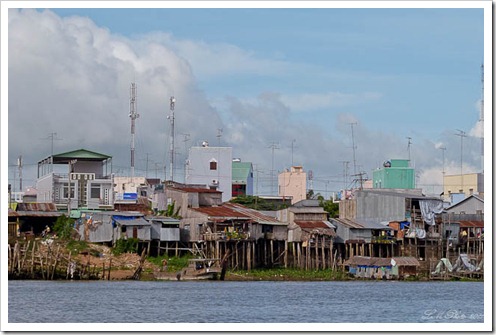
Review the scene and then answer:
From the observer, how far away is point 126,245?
57.9 m

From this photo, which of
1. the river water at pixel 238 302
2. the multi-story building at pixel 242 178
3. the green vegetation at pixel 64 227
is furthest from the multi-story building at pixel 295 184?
the river water at pixel 238 302

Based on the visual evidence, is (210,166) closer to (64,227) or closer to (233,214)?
(233,214)

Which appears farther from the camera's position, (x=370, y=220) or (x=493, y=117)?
(x=370, y=220)

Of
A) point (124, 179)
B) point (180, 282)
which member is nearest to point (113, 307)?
point (180, 282)

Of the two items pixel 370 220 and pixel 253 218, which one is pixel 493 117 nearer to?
pixel 253 218

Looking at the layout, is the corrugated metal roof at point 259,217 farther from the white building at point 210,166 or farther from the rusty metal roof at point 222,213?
the white building at point 210,166

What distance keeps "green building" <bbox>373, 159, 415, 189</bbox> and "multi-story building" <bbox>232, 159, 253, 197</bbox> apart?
1236 centimetres

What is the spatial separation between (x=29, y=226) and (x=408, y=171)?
31.0m

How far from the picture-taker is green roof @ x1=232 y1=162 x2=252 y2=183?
89625mm

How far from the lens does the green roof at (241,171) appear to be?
89.6 metres

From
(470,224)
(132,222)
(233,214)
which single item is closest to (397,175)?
(470,224)

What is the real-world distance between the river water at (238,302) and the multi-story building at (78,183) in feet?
62.2

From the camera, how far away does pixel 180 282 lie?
51656 millimetres

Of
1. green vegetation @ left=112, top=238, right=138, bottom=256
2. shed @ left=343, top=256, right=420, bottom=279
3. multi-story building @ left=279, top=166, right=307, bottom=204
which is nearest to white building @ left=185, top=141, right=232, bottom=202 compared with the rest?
multi-story building @ left=279, top=166, right=307, bottom=204
